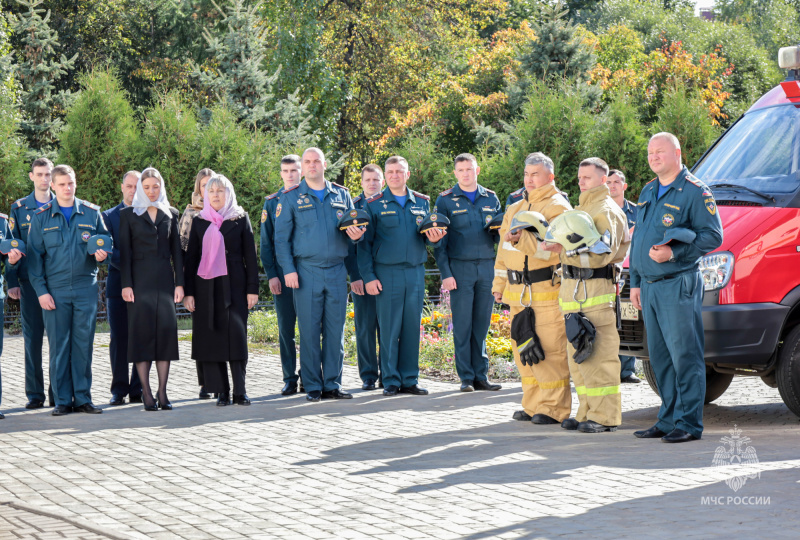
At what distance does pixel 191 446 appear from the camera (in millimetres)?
7730

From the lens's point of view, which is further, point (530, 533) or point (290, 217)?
point (290, 217)

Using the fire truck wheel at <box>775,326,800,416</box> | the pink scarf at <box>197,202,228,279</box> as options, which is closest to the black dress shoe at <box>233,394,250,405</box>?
the pink scarf at <box>197,202,228,279</box>

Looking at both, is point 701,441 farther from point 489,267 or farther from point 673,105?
point 673,105

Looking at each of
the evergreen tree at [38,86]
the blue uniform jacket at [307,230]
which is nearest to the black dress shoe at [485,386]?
the blue uniform jacket at [307,230]

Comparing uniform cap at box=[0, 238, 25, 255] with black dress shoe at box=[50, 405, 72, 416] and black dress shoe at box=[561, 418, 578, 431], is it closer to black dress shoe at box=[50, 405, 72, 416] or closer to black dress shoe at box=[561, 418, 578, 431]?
black dress shoe at box=[50, 405, 72, 416]

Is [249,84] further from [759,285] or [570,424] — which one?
[759,285]

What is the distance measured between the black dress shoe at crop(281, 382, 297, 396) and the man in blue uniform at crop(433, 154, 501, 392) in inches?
68.6

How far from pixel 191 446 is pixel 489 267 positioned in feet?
12.9

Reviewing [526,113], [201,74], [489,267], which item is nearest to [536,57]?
[526,113]

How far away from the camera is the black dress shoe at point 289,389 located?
10.5 metres

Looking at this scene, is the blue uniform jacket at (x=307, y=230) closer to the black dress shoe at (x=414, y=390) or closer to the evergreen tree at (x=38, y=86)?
the black dress shoe at (x=414, y=390)

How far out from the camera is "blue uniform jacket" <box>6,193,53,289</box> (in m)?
9.59

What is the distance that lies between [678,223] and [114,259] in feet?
18.2

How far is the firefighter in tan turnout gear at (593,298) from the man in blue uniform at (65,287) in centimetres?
433
